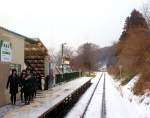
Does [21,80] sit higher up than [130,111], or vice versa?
[21,80]

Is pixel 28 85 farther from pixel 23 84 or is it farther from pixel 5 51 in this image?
pixel 5 51

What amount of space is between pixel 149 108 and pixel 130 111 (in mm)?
2738

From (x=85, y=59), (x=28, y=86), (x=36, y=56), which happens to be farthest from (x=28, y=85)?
(x=85, y=59)

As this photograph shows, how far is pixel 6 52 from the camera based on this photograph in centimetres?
1902

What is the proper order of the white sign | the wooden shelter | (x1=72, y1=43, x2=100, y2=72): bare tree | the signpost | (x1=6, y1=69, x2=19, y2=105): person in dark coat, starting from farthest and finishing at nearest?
(x1=72, y1=43, x2=100, y2=72): bare tree, the wooden shelter, the white sign, the signpost, (x1=6, y1=69, x2=19, y2=105): person in dark coat

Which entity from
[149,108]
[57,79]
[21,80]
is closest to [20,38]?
[21,80]

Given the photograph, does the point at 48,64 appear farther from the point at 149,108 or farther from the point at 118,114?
the point at 149,108

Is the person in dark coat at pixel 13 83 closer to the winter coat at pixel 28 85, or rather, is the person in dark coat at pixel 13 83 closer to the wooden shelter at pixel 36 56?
the winter coat at pixel 28 85

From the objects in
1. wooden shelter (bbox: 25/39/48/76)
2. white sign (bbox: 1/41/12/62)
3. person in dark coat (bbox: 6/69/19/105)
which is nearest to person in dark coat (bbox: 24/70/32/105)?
person in dark coat (bbox: 6/69/19/105)

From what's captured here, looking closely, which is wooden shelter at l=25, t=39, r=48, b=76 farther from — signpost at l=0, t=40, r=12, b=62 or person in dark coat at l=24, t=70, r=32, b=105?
person in dark coat at l=24, t=70, r=32, b=105

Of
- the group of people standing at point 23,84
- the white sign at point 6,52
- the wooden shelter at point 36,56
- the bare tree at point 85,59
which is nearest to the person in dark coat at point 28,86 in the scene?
the group of people standing at point 23,84

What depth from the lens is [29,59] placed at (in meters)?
28.6

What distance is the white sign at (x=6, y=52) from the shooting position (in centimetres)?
1838

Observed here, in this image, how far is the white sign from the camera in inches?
723
